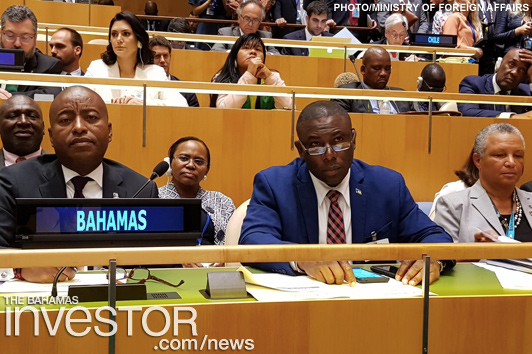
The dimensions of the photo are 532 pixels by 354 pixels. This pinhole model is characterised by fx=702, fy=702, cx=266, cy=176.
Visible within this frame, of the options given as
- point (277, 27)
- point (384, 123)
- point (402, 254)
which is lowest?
point (402, 254)

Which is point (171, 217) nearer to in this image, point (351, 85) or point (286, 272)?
point (286, 272)

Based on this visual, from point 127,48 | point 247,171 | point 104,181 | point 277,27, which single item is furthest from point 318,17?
point 104,181

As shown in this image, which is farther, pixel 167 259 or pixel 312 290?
pixel 312 290

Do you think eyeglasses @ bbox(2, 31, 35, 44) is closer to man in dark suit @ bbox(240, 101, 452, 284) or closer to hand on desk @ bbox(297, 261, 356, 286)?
man in dark suit @ bbox(240, 101, 452, 284)

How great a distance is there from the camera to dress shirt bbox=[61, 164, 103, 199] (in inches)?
98.1

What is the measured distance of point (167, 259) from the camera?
4.98 ft

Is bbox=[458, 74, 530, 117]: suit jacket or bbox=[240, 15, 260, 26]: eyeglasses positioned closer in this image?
bbox=[458, 74, 530, 117]: suit jacket

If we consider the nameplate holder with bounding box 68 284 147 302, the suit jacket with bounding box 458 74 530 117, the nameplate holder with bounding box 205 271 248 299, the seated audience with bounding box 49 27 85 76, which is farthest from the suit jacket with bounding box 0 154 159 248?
the suit jacket with bounding box 458 74 530 117

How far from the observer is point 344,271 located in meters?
1.77

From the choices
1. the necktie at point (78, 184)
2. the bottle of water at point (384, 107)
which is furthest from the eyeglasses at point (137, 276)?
the bottle of water at point (384, 107)

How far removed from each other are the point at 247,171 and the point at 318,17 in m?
3.78

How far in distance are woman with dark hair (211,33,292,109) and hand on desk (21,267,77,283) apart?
2.94 meters

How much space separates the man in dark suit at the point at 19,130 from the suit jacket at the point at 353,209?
142 centimetres

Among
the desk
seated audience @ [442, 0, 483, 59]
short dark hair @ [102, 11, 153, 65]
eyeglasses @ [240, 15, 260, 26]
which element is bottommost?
the desk
